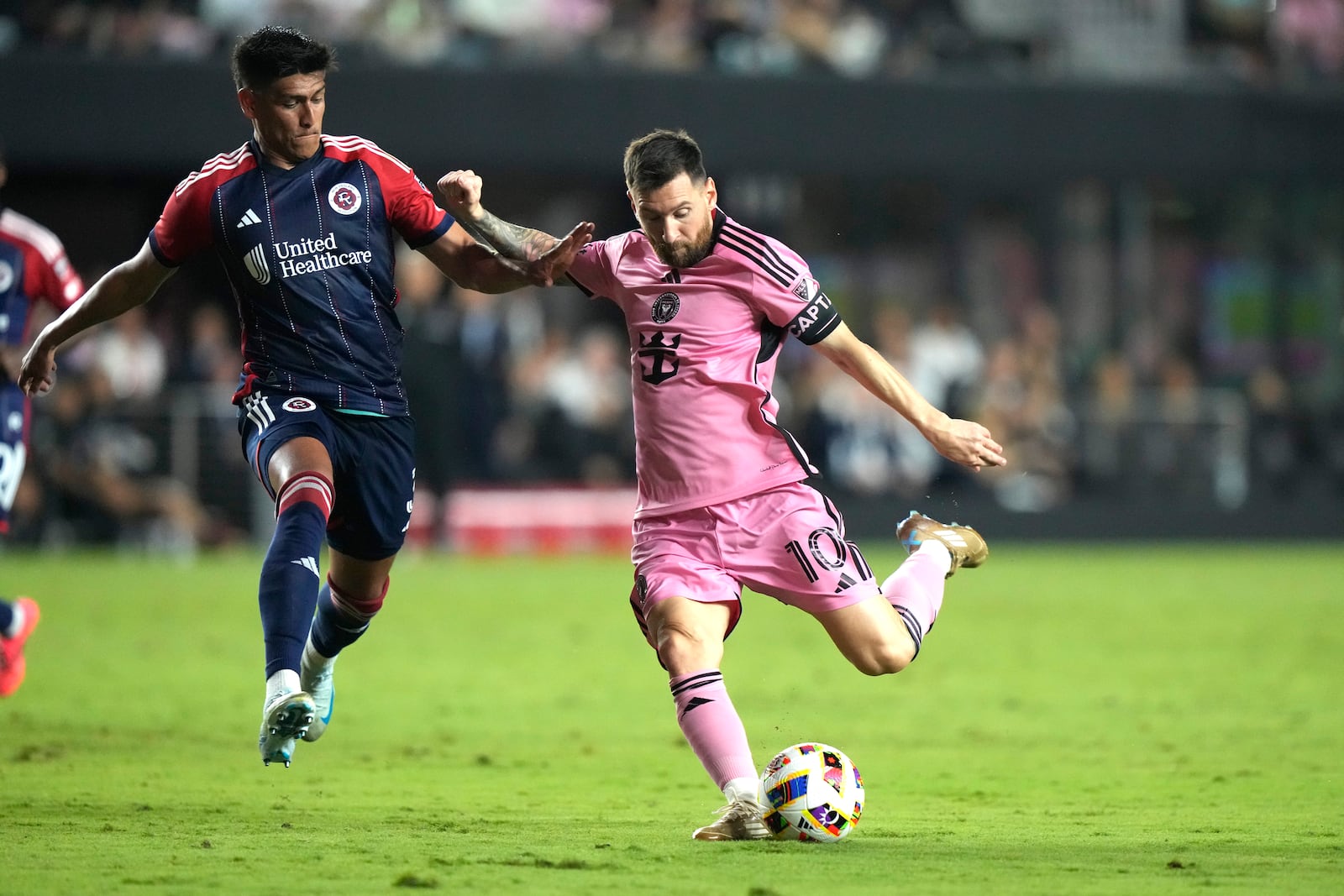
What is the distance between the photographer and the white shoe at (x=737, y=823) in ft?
19.0

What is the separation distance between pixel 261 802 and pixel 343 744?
178 centimetres

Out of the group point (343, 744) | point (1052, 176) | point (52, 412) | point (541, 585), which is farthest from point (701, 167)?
point (1052, 176)

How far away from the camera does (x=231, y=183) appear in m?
6.42

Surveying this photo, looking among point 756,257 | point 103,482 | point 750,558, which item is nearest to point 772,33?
point 103,482

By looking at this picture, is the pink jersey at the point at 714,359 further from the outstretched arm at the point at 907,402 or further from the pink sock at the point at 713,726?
the pink sock at the point at 713,726

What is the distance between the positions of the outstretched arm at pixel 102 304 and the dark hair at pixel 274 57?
760 millimetres

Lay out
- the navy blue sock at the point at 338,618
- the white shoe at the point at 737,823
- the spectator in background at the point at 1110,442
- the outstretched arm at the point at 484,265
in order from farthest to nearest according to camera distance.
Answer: the spectator in background at the point at 1110,442, the navy blue sock at the point at 338,618, the outstretched arm at the point at 484,265, the white shoe at the point at 737,823

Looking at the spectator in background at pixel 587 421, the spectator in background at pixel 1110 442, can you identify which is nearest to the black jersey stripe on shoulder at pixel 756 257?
the spectator in background at pixel 587 421

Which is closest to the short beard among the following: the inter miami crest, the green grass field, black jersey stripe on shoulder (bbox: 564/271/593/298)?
the inter miami crest

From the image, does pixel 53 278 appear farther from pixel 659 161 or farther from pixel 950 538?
pixel 950 538

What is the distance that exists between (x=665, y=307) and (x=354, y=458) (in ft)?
4.29

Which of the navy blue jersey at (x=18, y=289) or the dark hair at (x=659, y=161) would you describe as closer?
the dark hair at (x=659, y=161)

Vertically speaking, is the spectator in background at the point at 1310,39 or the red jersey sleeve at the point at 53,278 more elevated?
the spectator in background at the point at 1310,39

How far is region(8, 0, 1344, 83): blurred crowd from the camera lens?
20.0m
